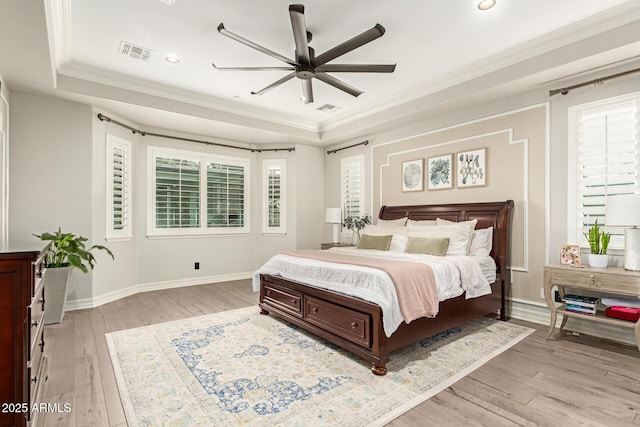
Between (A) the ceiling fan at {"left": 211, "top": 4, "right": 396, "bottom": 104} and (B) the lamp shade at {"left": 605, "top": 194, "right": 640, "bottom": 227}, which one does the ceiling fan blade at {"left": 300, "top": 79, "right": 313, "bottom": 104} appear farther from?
(B) the lamp shade at {"left": 605, "top": 194, "right": 640, "bottom": 227}

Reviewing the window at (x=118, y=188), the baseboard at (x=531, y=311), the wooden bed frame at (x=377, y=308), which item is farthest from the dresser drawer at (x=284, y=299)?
the window at (x=118, y=188)

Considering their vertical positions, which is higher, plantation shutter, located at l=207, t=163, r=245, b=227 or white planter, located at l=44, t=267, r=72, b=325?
plantation shutter, located at l=207, t=163, r=245, b=227

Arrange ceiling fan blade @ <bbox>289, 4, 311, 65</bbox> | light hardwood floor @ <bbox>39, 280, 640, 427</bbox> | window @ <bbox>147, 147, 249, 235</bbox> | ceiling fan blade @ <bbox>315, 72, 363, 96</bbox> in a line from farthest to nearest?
window @ <bbox>147, 147, 249, 235</bbox> → ceiling fan blade @ <bbox>315, 72, 363, 96</bbox> → ceiling fan blade @ <bbox>289, 4, 311, 65</bbox> → light hardwood floor @ <bbox>39, 280, 640, 427</bbox>

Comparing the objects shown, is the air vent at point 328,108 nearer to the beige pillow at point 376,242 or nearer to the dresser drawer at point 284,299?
the beige pillow at point 376,242

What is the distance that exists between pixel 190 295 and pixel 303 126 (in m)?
3.62

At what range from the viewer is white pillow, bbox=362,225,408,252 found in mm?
4284

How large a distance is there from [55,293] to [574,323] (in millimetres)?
5821

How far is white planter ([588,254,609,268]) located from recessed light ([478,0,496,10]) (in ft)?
8.19

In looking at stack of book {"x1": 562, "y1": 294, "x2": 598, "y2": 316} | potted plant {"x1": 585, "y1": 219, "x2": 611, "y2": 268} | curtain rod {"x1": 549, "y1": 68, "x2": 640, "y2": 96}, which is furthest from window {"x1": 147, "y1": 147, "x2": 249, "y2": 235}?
potted plant {"x1": 585, "y1": 219, "x2": 611, "y2": 268}

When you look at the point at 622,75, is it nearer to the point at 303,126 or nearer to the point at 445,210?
the point at 445,210

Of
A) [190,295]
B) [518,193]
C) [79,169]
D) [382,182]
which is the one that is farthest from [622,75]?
[79,169]

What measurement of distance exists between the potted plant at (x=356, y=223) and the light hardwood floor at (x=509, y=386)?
2919 mm

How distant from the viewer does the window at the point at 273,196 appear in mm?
6562

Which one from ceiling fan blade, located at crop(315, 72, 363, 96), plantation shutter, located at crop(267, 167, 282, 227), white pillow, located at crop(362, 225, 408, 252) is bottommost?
white pillow, located at crop(362, 225, 408, 252)
